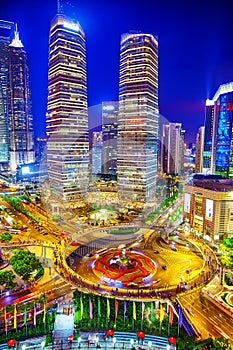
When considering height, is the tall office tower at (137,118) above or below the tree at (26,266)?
above

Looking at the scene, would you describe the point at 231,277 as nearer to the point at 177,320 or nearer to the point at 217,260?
the point at 217,260

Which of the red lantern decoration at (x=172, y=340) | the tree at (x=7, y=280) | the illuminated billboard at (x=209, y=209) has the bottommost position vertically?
the red lantern decoration at (x=172, y=340)

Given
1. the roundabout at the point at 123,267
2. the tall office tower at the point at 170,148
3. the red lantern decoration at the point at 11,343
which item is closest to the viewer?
the red lantern decoration at the point at 11,343

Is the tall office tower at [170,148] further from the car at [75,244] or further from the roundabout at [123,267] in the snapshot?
the roundabout at [123,267]

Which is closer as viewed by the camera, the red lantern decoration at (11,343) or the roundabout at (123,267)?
the red lantern decoration at (11,343)

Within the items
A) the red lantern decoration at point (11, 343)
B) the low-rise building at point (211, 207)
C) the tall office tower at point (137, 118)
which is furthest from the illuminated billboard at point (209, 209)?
the red lantern decoration at point (11, 343)

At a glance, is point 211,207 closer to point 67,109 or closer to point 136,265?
point 136,265

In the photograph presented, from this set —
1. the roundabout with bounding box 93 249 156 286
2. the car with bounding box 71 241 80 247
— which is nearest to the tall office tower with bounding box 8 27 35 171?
the car with bounding box 71 241 80 247
